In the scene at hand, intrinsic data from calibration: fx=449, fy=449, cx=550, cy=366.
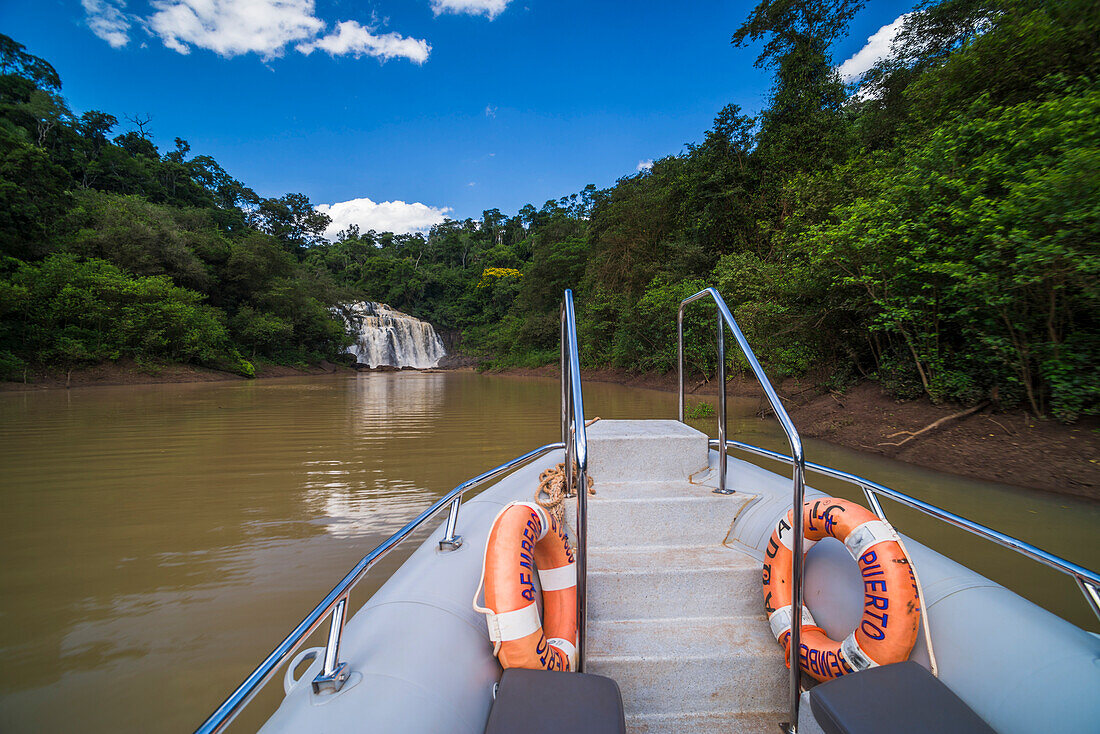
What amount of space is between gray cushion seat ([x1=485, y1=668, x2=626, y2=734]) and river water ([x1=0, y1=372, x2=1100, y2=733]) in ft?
3.88

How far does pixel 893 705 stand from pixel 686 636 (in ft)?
2.05

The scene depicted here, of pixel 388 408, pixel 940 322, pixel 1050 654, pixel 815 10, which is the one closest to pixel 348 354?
pixel 388 408

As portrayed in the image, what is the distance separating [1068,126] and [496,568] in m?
5.55

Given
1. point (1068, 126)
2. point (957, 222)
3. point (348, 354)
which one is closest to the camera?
point (1068, 126)

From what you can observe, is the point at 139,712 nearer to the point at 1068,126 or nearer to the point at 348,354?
the point at 1068,126

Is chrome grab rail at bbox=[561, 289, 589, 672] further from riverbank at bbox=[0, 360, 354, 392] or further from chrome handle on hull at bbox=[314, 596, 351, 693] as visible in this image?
riverbank at bbox=[0, 360, 354, 392]

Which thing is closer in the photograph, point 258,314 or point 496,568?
point 496,568

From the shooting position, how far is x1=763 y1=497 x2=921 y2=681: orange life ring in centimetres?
116

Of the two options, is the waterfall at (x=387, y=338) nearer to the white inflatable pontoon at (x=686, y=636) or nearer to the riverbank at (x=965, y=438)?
the riverbank at (x=965, y=438)

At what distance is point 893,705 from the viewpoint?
0.95 metres

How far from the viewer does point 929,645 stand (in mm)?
1142

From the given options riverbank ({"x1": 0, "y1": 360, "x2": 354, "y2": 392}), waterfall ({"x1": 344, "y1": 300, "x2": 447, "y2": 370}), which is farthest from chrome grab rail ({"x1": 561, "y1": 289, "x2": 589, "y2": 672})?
waterfall ({"x1": 344, "y1": 300, "x2": 447, "y2": 370})

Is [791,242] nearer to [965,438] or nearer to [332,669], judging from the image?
[965,438]

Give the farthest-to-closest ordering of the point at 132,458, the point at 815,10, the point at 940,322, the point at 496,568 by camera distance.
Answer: the point at 815,10
the point at 940,322
the point at 132,458
the point at 496,568
